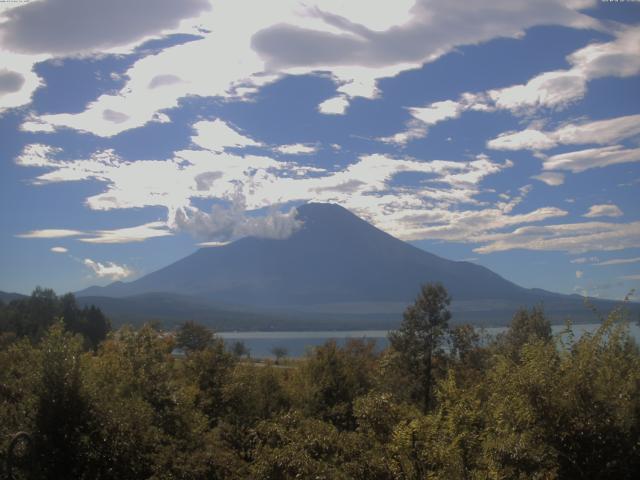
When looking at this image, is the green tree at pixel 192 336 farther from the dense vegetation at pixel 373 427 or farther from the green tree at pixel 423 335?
the dense vegetation at pixel 373 427

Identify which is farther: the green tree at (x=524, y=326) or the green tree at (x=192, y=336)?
the green tree at (x=192, y=336)

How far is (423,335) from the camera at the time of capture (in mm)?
38562

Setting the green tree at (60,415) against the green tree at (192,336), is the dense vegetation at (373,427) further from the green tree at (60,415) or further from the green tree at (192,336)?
the green tree at (192,336)

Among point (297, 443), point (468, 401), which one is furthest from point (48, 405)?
point (468, 401)

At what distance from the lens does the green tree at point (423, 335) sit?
A: 3816 centimetres

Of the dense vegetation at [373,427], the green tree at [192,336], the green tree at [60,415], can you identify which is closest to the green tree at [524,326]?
the dense vegetation at [373,427]

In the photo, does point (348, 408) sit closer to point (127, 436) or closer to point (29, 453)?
point (127, 436)

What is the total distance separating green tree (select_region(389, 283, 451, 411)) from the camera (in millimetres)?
38156

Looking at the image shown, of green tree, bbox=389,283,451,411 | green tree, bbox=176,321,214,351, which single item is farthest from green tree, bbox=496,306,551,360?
green tree, bbox=176,321,214,351

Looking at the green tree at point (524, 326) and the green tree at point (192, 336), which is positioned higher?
the green tree at point (524, 326)

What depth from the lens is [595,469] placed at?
13.5 meters

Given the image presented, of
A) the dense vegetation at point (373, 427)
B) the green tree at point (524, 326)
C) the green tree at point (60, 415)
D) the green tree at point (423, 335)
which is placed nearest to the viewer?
the dense vegetation at point (373, 427)

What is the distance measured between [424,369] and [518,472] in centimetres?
2579

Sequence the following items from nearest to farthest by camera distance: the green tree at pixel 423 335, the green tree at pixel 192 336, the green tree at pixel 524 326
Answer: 1. the green tree at pixel 423 335
2. the green tree at pixel 524 326
3. the green tree at pixel 192 336
